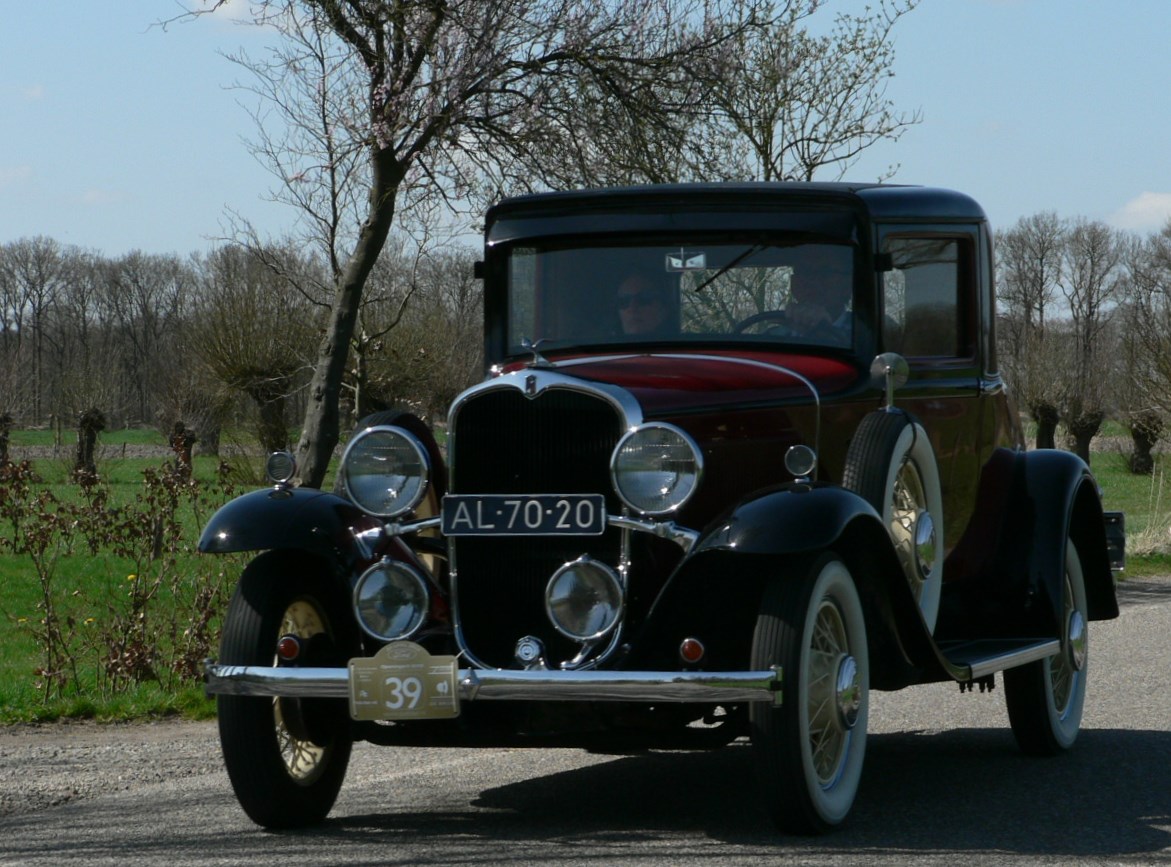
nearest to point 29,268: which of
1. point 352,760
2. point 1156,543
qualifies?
point 1156,543

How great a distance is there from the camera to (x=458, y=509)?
5406 millimetres

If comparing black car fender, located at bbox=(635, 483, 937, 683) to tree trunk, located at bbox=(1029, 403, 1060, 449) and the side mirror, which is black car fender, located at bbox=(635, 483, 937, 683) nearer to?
the side mirror

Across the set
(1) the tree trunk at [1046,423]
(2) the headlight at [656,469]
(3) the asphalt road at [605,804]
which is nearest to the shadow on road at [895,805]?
(3) the asphalt road at [605,804]

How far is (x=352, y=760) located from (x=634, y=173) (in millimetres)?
8482

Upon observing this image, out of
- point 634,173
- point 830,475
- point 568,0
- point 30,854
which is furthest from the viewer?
point 634,173

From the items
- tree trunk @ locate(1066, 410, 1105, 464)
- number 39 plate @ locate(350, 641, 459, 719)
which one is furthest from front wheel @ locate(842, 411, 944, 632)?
tree trunk @ locate(1066, 410, 1105, 464)

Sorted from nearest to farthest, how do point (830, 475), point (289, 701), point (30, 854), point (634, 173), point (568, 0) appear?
point (30, 854), point (289, 701), point (830, 475), point (568, 0), point (634, 173)

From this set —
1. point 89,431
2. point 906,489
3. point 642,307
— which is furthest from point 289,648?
point 89,431

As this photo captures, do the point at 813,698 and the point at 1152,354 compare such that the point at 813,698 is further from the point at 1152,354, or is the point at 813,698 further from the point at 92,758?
the point at 1152,354

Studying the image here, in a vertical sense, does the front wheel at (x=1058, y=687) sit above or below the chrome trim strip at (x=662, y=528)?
below

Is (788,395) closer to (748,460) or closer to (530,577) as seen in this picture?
(748,460)

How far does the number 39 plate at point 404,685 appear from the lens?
5.00 metres

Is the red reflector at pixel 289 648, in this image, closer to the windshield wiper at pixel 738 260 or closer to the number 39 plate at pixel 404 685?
the number 39 plate at pixel 404 685

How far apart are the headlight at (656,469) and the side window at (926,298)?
1.48m
